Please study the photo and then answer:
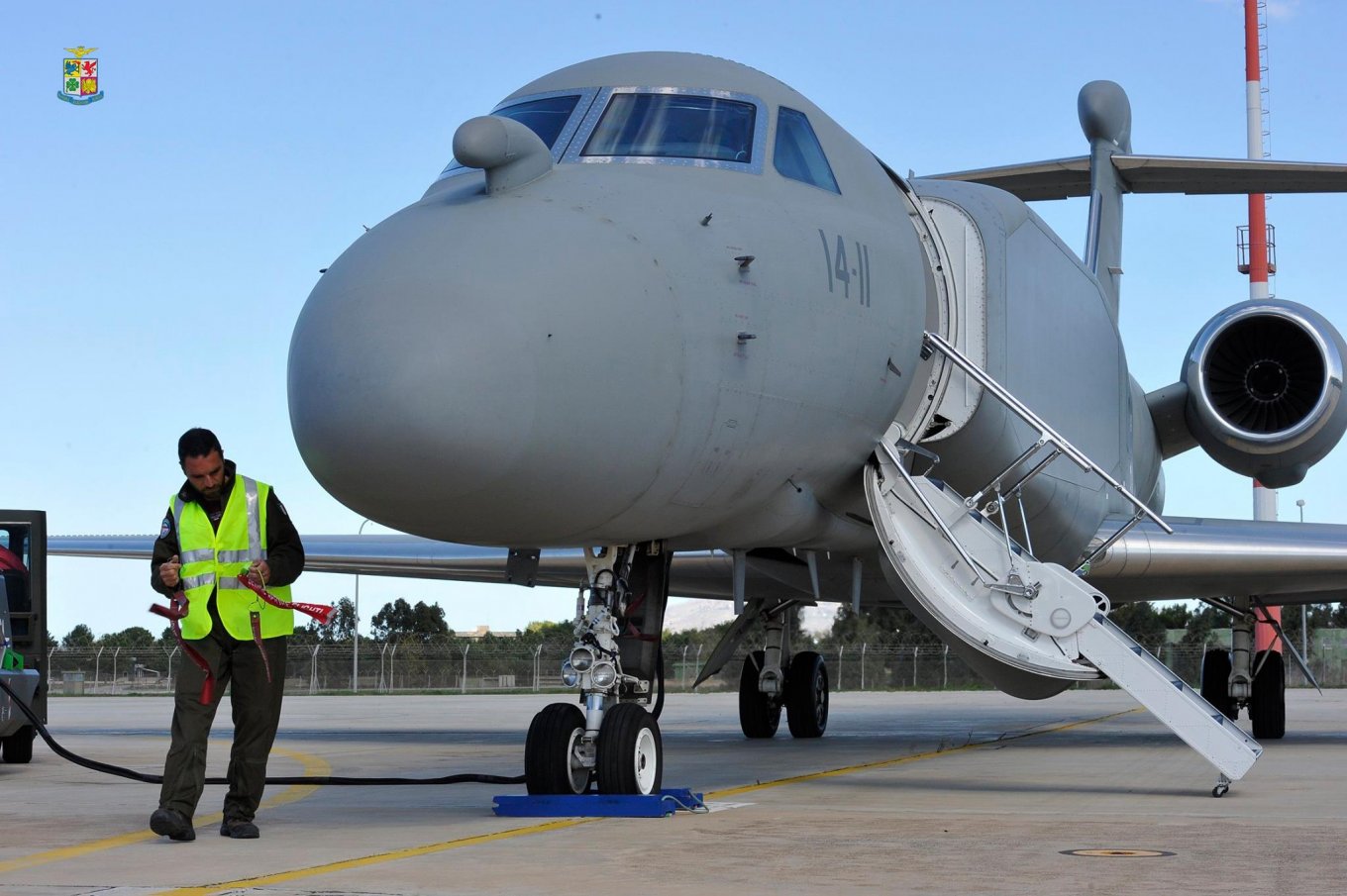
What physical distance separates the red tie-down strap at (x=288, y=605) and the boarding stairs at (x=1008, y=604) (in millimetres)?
3457

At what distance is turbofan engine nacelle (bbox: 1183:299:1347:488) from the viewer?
46.8ft

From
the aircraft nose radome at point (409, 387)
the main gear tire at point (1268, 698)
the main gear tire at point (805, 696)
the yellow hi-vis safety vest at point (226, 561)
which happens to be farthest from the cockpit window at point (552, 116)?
the main gear tire at point (1268, 698)

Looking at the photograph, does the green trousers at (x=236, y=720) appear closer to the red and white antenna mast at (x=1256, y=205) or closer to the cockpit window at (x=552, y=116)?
the cockpit window at (x=552, y=116)

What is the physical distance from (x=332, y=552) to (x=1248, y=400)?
916 cm

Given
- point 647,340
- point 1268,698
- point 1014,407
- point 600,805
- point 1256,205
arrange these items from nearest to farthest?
point 647,340
point 600,805
point 1014,407
point 1268,698
point 1256,205

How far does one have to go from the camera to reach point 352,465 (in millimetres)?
6617

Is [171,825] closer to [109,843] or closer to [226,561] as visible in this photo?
[109,843]

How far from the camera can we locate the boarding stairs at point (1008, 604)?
900cm

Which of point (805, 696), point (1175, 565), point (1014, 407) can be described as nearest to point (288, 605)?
point (1014, 407)

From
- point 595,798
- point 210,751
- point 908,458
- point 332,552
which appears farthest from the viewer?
point 332,552

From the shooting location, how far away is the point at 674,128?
8.82 meters

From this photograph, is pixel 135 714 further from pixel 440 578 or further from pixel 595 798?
pixel 595 798

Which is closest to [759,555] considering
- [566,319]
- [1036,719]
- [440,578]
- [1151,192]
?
[566,319]

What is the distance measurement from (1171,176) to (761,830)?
1147 cm
